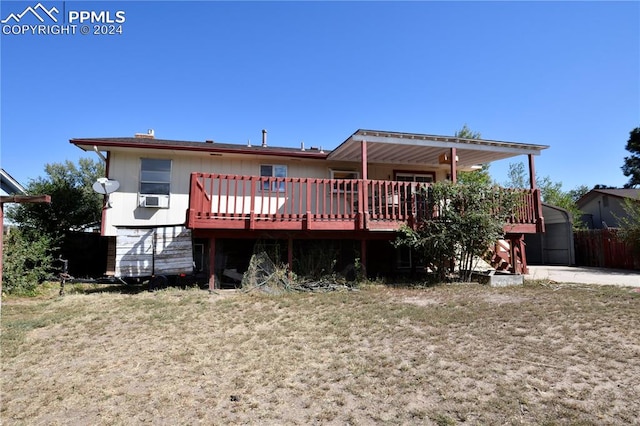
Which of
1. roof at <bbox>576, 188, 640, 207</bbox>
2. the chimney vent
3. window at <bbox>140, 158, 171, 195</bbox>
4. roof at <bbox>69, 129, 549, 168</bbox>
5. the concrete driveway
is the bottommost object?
the concrete driveway

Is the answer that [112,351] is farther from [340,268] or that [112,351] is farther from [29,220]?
Result: [29,220]

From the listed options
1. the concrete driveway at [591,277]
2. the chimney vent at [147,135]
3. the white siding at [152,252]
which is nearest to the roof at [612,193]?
the concrete driveway at [591,277]

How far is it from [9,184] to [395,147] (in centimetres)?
910

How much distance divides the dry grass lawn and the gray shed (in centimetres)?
1127

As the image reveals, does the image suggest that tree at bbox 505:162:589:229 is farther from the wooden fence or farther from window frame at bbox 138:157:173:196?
window frame at bbox 138:157:173:196

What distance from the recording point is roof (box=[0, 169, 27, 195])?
4.57 metres

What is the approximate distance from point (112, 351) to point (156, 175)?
7125mm

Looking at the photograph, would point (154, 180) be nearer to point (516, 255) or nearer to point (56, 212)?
point (56, 212)

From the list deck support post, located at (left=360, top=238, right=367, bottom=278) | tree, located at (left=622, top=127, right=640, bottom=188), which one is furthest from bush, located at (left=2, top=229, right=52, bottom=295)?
tree, located at (left=622, top=127, right=640, bottom=188)

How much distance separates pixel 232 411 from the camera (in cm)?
333

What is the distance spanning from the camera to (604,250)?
15.9 meters

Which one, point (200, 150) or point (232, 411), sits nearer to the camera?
point (232, 411)

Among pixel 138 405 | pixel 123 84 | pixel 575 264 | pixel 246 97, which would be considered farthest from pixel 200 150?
pixel 575 264

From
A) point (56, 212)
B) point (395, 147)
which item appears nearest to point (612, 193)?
point (395, 147)
